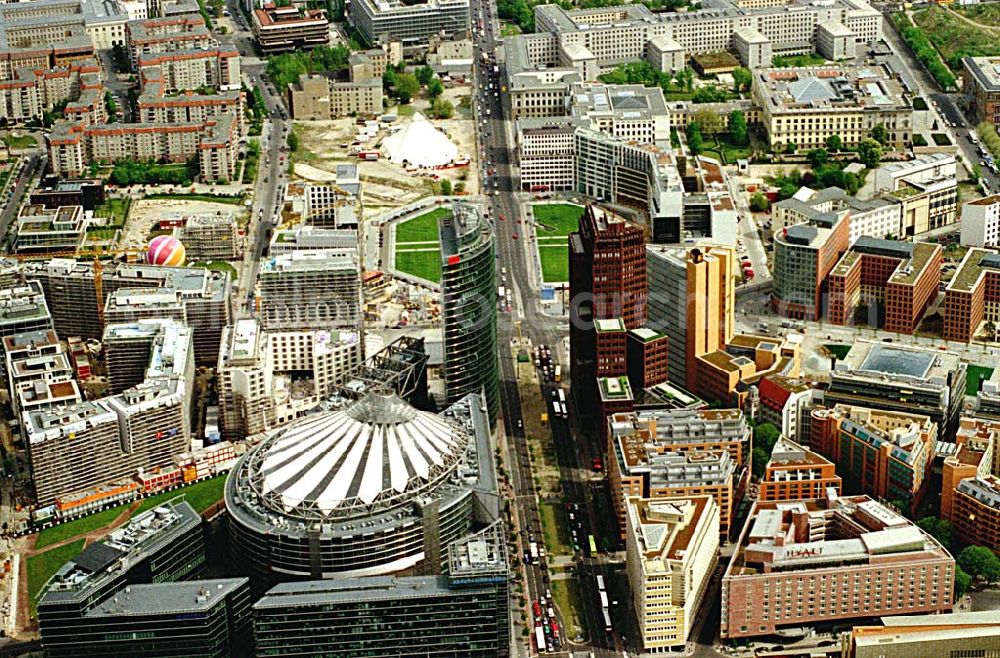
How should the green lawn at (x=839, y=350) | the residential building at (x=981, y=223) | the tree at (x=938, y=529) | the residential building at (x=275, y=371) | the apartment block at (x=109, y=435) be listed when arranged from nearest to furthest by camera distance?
the tree at (x=938, y=529) → the apartment block at (x=109, y=435) → the residential building at (x=275, y=371) → the green lawn at (x=839, y=350) → the residential building at (x=981, y=223)

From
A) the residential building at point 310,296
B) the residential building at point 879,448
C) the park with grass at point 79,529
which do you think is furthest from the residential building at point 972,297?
the park with grass at point 79,529

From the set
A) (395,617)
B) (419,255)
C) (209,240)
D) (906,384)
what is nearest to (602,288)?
(906,384)

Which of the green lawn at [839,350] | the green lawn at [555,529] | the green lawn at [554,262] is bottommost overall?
the green lawn at [555,529]

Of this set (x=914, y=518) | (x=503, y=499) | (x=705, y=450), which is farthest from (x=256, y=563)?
(x=914, y=518)

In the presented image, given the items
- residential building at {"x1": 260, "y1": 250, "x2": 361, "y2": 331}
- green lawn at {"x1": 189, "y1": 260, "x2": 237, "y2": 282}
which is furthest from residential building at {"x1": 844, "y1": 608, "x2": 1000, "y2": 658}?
green lawn at {"x1": 189, "y1": 260, "x2": 237, "y2": 282}

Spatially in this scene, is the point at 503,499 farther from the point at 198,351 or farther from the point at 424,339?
the point at 198,351

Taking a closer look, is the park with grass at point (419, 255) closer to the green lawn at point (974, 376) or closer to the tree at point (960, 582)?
the green lawn at point (974, 376)

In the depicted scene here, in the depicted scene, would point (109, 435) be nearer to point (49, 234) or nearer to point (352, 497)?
point (352, 497)

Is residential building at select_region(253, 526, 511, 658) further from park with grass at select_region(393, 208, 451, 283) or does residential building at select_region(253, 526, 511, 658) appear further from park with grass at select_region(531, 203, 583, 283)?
park with grass at select_region(393, 208, 451, 283)
